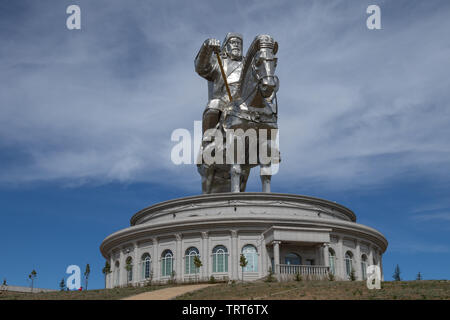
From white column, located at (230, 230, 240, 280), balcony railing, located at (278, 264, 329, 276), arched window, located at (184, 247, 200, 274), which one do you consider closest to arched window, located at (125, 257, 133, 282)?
arched window, located at (184, 247, 200, 274)

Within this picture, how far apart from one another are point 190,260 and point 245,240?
372cm

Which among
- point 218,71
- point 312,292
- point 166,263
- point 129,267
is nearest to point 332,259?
point 166,263

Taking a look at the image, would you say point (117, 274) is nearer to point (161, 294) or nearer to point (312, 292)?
point (161, 294)

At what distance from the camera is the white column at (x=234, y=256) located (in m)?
36.1

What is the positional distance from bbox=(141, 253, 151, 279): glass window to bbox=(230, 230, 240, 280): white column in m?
6.15

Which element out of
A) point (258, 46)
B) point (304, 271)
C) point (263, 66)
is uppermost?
point (258, 46)

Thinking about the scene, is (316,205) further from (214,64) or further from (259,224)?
(214,64)

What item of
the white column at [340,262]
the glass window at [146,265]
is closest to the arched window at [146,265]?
the glass window at [146,265]

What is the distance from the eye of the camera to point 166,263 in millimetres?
38594

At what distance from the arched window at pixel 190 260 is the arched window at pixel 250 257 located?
9.96 ft

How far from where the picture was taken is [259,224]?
1464 inches

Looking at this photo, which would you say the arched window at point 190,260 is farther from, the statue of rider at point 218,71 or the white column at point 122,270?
the statue of rider at point 218,71
